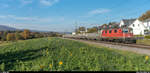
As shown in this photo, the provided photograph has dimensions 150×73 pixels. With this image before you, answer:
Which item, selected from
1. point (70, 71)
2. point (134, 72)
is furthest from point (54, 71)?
point (134, 72)

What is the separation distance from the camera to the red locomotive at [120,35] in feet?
59.0

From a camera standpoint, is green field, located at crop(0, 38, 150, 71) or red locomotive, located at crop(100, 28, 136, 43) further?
red locomotive, located at crop(100, 28, 136, 43)

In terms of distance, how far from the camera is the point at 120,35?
19.1 meters

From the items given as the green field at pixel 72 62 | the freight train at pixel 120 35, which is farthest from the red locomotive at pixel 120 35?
the green field at pixel 72 62

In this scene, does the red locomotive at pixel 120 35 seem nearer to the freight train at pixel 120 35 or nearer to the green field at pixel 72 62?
the freight train at pixel 120 35

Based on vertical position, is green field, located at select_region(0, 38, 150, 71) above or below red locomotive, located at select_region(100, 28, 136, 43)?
below

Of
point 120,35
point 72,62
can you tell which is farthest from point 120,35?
point 72,62

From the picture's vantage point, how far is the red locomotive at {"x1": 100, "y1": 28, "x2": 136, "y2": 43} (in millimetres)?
17992

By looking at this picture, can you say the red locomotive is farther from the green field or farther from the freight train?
the green field

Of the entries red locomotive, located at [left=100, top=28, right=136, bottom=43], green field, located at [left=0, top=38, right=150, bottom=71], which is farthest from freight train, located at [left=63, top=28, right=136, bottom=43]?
green field, located at [left=0, top=38, right=150, bottom=71]

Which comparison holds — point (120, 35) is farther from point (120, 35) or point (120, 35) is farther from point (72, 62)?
point (72, 62)

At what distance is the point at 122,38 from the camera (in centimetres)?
1823

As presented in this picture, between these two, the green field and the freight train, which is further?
the freight train

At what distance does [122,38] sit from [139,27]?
3932 centimetres
